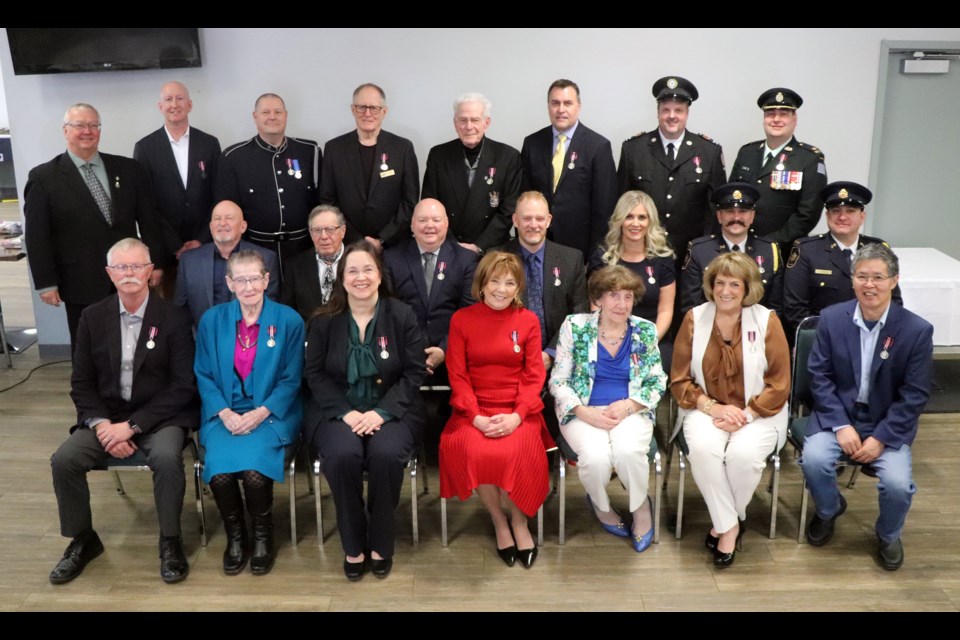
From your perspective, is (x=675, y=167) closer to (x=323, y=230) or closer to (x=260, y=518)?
(x=323, y=230)

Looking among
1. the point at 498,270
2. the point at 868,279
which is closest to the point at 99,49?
the point at 498,270

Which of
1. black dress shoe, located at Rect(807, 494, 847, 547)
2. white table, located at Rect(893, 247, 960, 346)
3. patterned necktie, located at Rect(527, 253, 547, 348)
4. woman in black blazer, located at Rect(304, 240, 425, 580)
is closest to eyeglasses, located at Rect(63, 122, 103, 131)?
woman in black blazer, located at Rect(304, 240, 425, 580)

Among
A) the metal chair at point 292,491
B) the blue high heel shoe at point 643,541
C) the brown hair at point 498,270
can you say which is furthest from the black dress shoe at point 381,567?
the brown hair at point 498,270

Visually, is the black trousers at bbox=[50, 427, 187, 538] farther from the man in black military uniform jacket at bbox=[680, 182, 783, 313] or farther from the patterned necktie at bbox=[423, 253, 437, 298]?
the man in black military uniform jacket at bbox=[680, 182, 783, 313]

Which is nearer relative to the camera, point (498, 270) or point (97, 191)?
point (498, 270)

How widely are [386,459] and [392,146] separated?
6.43 feet

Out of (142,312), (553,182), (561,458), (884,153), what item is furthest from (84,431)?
(884,153)

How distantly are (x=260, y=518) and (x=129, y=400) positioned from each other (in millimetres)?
758

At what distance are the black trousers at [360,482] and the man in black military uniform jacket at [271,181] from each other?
5.46 feet

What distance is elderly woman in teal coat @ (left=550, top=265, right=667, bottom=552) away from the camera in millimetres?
3740

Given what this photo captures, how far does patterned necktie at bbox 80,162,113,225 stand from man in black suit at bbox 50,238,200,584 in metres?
1.12

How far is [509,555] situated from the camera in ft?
12.2

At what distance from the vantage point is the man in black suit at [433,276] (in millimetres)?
4352

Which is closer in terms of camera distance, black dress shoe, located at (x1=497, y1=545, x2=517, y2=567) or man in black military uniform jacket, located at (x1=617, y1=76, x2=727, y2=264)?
black dress shoe, located at (x1=497, y1=545, x2=517, y2=567)
